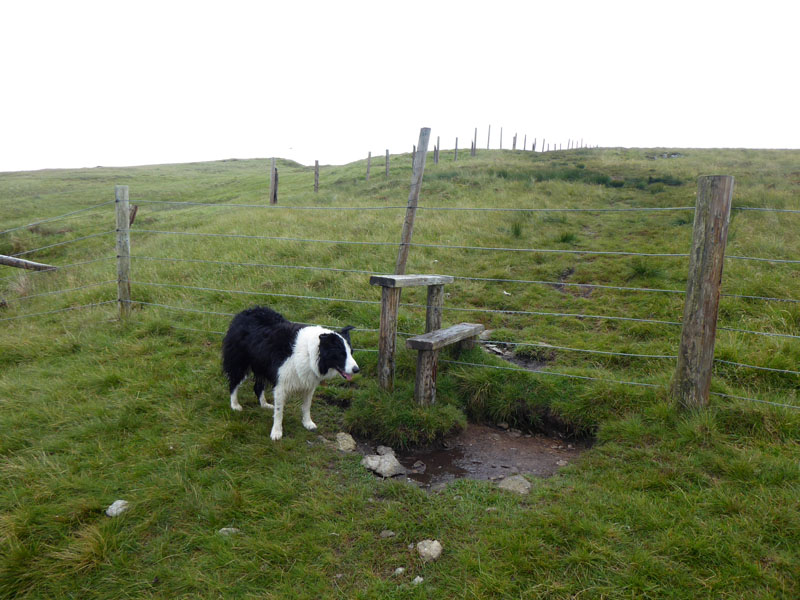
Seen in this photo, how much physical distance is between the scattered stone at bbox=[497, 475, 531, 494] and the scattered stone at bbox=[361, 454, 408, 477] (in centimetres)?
90

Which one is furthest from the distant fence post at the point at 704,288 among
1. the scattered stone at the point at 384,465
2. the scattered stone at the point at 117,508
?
the scattered stone at the point at 117,508

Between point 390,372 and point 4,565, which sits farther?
point 390,372

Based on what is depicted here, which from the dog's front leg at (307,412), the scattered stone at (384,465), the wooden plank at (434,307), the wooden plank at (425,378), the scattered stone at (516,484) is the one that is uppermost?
the wooden plank at (434,307)

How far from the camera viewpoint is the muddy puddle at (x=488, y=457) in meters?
4.36

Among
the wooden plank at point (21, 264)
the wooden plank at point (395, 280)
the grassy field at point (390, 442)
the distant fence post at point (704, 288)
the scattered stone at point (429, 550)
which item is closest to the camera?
the grassy field at point (390, 442)

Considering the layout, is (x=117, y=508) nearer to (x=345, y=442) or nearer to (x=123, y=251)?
(x=345, y=442)

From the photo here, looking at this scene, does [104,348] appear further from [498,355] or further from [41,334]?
[498,355]

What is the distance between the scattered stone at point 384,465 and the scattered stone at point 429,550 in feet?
3.21

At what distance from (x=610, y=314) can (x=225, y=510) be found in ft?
19.1

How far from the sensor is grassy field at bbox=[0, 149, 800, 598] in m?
3.08

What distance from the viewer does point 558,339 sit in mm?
6535

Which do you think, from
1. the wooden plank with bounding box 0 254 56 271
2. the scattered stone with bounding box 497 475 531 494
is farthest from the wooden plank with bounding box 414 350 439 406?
the wooden plank with bounding box 0 254 56 271

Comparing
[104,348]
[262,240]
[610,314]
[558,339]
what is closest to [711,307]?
[558,339]

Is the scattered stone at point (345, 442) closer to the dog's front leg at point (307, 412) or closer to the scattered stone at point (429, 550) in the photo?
the dog's front leg at point (307, 412)
